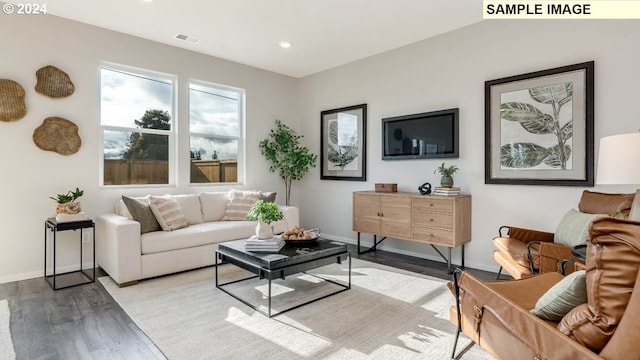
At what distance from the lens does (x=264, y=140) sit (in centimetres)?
562

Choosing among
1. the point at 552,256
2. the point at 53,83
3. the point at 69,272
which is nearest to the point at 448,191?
the point at 552,256

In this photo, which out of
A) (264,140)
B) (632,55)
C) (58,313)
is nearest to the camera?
(58,313)

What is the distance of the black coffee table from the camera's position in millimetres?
2670

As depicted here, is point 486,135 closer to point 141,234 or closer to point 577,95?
point 577,95

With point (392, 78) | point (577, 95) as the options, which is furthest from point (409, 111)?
point (577, 95)

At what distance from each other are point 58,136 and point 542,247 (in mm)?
4770

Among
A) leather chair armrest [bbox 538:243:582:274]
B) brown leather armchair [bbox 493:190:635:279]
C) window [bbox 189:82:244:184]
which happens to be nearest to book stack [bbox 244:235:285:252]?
brown leather armchair [bbox 493:190:635:279]

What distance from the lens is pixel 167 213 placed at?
3.84 metres

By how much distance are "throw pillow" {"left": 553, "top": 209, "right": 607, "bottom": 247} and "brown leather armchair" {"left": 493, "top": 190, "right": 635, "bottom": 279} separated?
96 millimetres

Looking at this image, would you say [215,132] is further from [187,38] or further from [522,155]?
[522,155]

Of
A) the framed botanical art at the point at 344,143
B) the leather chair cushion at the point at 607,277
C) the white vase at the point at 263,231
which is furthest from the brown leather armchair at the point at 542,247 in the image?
the framed botanical art at the point at 344,143

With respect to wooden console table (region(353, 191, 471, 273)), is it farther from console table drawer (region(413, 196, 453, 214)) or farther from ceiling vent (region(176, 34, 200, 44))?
ceiling vent (region(176, 34, 200, 44))

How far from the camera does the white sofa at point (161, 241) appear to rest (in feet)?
10.9

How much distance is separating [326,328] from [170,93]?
3.81 meters
